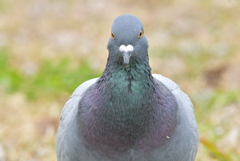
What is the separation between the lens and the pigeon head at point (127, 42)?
3.46 m

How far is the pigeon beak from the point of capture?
341 centimetres

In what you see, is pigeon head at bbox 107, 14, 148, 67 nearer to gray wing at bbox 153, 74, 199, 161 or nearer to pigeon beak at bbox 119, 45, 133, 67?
pigeon beak at bbox 119, 45, 133, 67

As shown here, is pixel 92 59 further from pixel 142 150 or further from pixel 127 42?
pixel 127 42

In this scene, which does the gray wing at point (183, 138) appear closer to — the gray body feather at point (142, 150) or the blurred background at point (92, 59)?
the gray body feather at point (142, 150)

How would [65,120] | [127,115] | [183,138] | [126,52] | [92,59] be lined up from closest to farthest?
[126,52]
[127,115]
[183,138]
[65,120]
[92,59]

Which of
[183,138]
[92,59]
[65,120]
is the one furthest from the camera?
[92,59]

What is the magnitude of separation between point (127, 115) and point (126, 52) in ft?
1.85

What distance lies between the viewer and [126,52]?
11.2 feet

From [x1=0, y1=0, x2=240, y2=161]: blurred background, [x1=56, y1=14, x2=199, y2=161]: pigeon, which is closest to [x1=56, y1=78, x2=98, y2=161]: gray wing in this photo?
[x1=56, y1=14, x2=199, y2=161]: pigeon

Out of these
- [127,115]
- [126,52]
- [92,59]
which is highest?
[92,59]

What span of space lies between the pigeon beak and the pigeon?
0.05m

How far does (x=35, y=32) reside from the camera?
945 cm

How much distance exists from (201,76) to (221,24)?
240 centimetres

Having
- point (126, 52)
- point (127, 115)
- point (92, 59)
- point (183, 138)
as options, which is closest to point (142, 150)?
point (127, 115)
